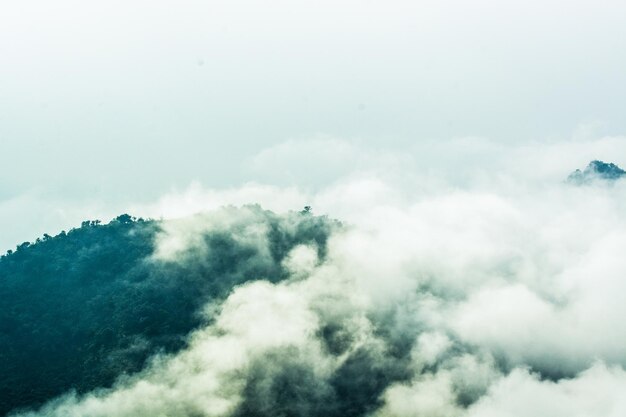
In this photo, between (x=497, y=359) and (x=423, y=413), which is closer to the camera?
(x=423, y=413)

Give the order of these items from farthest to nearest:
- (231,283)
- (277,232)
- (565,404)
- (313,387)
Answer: (277,232), (231,283), (565,404), (313,387)

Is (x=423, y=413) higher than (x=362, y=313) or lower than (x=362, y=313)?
lower

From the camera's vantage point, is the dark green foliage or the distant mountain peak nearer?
the dark green foliage

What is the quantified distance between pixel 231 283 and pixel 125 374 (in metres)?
27.0

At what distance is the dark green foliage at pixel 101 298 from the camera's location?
280 ft

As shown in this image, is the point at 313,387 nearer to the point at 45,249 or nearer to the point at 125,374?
the point at 125,374

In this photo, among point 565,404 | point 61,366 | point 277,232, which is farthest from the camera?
point 277,232

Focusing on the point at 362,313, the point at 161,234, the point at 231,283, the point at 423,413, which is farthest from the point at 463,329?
the point at 161,234

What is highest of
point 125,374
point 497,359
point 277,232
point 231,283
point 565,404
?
point 277,232

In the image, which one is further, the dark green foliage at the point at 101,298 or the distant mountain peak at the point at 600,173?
the distant mountain peak at the point at 600,173

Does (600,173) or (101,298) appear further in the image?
(600,173)

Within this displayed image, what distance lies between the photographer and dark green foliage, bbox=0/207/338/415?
8525 cm

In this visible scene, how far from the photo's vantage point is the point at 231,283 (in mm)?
107312

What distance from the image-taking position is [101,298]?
95.7 metres
